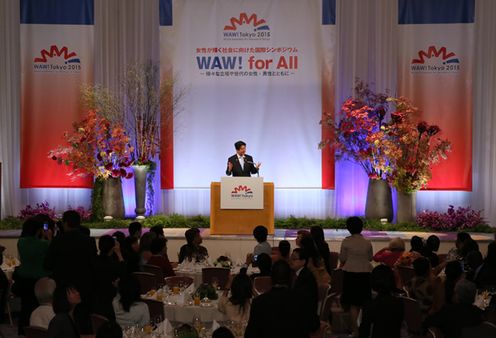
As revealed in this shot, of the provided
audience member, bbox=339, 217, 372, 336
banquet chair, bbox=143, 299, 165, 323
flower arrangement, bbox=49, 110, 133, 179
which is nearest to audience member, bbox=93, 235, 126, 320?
banquet chair, bbox=143, 299, 165, 323

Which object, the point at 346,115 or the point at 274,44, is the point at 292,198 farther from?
the point at 274,44

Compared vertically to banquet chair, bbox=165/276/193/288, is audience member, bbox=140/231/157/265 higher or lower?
higher

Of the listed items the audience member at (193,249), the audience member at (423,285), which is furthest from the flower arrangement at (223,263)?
the audience member at (423,285)

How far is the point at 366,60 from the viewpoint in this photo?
14680mm

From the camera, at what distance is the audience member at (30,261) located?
7.55 m

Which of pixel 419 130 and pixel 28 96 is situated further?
pixel 28 96

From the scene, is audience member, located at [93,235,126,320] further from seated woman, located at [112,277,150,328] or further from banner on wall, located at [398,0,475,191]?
banner on wall, located at [398,0,475,191]

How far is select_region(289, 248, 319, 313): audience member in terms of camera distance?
5.05 metres

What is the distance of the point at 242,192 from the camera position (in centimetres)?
1184

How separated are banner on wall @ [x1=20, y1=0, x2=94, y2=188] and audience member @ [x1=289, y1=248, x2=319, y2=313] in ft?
28.6

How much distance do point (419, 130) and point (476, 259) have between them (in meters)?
5.49

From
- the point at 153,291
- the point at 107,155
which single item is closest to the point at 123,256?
the point at 153,291

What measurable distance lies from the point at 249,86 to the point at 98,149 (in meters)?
2.94

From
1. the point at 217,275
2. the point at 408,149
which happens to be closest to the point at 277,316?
the point at 217,275
